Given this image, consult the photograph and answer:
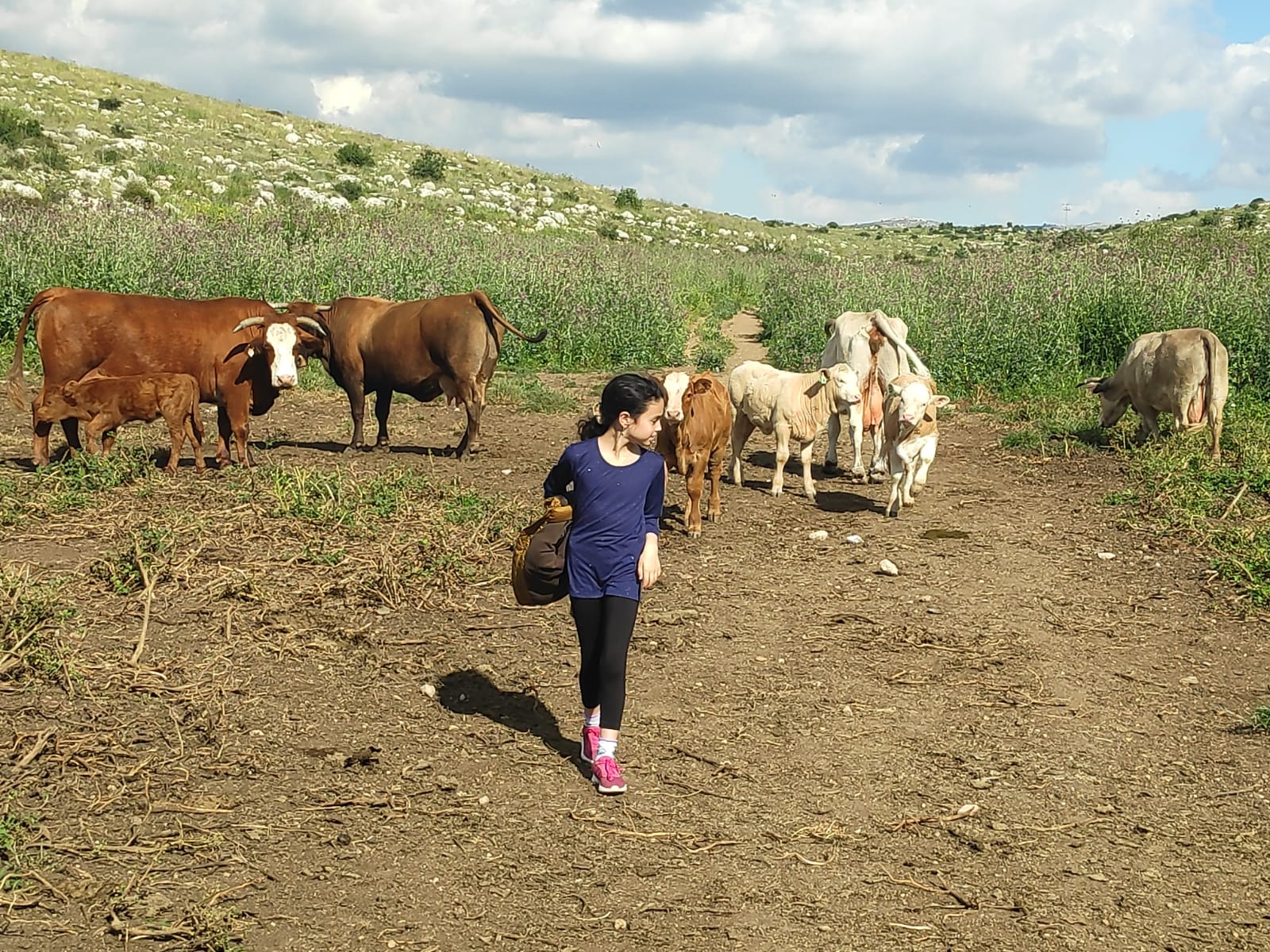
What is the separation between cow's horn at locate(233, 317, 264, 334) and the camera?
11.0 metres

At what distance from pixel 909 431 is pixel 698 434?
1978 millimetres

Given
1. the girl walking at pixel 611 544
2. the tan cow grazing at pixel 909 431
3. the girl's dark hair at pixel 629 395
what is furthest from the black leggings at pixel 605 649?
the tan cow grazing at pixel 909 431

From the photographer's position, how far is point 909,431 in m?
10.4

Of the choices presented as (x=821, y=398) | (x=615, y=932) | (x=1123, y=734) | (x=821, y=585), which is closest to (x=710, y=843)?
(x=615, y=932)

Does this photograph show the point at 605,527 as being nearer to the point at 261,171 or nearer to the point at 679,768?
the point at 679,768

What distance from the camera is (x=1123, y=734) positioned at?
6.20 m

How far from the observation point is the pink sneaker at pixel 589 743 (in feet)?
18.4

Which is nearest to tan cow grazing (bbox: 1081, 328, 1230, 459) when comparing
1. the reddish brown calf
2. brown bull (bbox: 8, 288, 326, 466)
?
the reddish brown calf

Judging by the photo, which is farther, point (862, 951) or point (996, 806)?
point (996, 806)

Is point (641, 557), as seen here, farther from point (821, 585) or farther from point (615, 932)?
point (821, 585)

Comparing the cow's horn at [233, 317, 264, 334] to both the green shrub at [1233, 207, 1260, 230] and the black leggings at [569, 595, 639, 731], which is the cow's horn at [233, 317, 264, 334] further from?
the green shrub at [1233, 207, 1260, 230]

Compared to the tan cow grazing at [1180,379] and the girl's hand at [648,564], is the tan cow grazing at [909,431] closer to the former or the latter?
the tan cow grazing at [1180,379]

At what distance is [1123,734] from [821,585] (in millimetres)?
2825

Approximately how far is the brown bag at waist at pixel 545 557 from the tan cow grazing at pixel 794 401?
18.4ft
